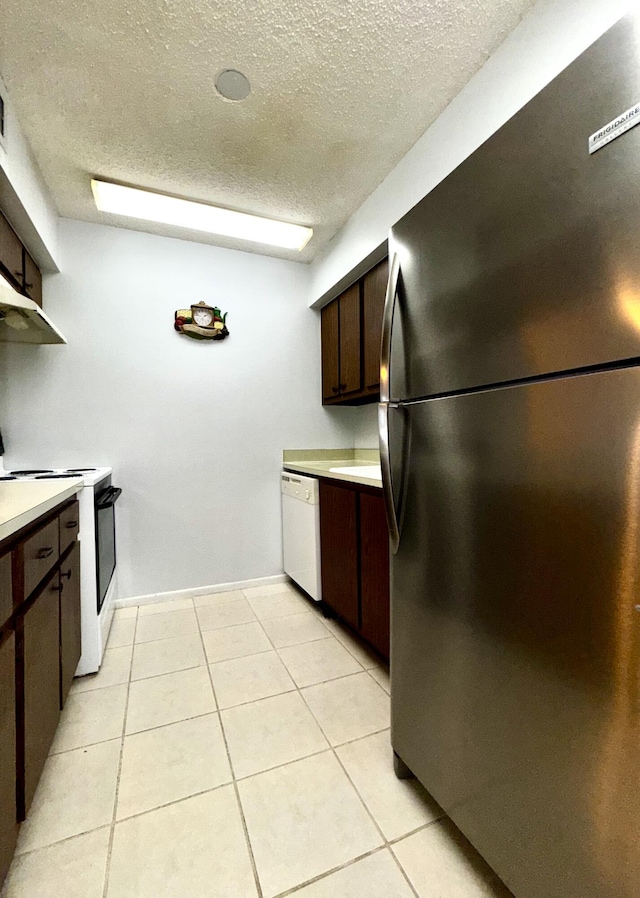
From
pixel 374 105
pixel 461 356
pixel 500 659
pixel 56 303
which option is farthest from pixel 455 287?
pixel 56 303

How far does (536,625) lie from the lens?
780 millimetres

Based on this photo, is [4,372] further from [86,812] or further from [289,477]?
[86,812]

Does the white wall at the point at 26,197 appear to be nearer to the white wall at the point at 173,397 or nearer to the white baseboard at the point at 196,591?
the white wall at the point at 173,397

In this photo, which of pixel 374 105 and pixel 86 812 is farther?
pixel 374 105

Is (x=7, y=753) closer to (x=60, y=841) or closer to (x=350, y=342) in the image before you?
(x=60, y=841)

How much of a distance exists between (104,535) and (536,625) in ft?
7.01

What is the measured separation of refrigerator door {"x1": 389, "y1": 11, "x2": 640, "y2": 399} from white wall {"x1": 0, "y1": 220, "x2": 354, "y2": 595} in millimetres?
2068

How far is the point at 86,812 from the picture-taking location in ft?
3.82

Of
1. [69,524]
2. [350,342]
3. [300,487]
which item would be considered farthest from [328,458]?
[69,524]

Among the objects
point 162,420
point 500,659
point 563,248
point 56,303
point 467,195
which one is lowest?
point 500,659

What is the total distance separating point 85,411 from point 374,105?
2328 mm

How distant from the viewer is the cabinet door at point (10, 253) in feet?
5.80

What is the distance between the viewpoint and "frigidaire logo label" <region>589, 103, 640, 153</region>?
61cm

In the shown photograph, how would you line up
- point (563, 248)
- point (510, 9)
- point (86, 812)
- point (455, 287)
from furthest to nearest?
point (510, 9)
point (86, 812)
point (455, 287)
point (563, 248)
